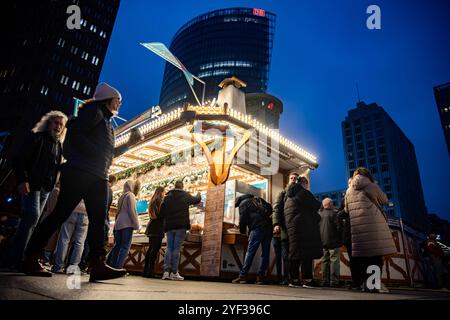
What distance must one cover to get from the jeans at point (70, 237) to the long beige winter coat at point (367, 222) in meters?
5.26

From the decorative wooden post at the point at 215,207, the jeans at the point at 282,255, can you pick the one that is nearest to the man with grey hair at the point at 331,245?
the jeans at the point at 282,255

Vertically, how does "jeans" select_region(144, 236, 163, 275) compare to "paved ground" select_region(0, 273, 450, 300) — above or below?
above

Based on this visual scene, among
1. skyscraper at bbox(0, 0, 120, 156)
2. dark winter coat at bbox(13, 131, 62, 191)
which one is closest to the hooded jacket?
dark winter coat at bbox(13, 131, 62, 191)

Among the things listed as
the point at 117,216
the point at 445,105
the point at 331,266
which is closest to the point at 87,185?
the point at 117,216

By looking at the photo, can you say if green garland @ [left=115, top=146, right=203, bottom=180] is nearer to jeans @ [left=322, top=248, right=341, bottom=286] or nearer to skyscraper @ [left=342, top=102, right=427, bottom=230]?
jeans @ [left=322, top=248, right=341, bottom=286]

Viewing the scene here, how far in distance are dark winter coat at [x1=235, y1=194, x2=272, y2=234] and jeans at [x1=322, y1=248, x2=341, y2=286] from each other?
1638 millimetres

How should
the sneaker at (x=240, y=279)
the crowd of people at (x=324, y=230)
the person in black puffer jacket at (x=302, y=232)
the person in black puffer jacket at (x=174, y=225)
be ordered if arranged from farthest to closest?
the sneaker at (x=240, y=279), the person in black puffer jacket at (x=174, y=225), the person in black puffer jacket at (x=302, y=232), the crowd of people at (x=324, y=230)

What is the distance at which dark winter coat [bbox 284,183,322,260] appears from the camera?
5516 mm

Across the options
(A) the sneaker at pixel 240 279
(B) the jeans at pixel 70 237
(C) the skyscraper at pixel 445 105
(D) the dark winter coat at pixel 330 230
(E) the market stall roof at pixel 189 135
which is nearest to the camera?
(B) the jeans at pixel 70 237

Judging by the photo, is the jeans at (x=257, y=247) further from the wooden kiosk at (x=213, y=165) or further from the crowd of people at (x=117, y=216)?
the wooden kiosk at (x=213, y=165)

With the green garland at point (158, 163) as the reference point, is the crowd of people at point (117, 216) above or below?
below

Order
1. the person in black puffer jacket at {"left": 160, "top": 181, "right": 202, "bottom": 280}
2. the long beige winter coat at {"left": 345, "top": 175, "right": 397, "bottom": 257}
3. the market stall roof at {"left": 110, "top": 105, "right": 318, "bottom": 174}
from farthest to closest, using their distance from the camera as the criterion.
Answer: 1. the market stall roof at {"left": 110, "top": 105, "right": 318, "bottom": 174}
2. the person in black puffer jacket at {"left": 160, "top": 181, "right": 202, "bottom": 280}
3. the long beige winter coat at {"left": 345, "top": 175, "right": 397, "bottom": 257}

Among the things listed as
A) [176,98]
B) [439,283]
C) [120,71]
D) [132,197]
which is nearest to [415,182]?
[176,98]

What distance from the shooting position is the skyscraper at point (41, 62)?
58.6 metres
